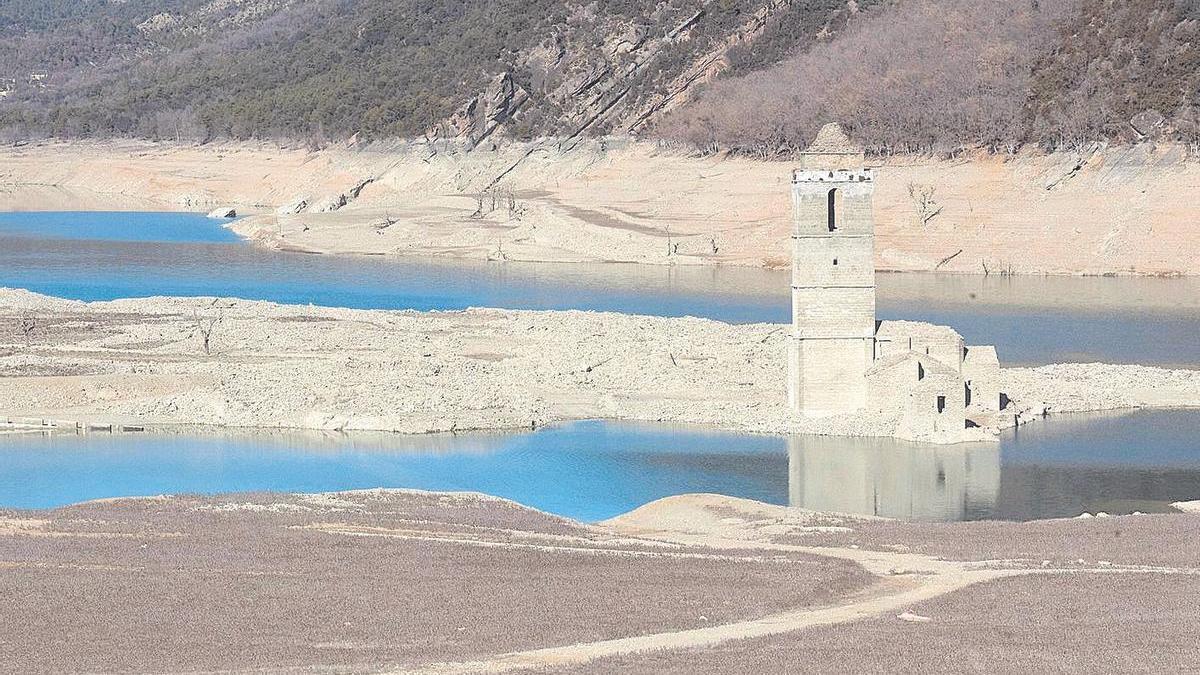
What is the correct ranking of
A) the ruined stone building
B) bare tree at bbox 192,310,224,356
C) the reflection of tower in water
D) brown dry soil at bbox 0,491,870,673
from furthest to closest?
bare tree at bbox 192,310,224,356 → the ruined stone building → the reflection of tower in water → brown dry soil at bbox 0,491,870,673

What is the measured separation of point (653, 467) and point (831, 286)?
22.3 ft

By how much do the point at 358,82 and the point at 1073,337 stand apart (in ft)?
388

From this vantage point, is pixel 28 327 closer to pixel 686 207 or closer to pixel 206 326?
pixel 206 326

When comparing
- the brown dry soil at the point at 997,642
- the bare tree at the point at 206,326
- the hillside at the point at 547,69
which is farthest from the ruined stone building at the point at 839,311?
the hillside at the point at 547,69

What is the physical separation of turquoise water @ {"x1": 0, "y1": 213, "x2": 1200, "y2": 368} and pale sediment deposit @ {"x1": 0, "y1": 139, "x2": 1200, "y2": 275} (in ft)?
11.4

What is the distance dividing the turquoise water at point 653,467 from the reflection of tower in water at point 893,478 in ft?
0.15

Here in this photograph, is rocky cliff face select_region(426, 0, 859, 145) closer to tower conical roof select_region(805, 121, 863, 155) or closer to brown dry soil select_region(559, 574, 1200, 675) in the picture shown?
tower conical roof select_region(805, 121, 863, 155)

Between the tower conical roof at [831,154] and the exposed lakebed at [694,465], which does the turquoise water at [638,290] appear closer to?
the exposed lakebed at [694,465]

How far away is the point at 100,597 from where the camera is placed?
2155 centimetres

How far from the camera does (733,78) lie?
13875 centimetres

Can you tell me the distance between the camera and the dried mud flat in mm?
18750

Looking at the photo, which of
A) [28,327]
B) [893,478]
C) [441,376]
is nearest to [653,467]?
[893,478]

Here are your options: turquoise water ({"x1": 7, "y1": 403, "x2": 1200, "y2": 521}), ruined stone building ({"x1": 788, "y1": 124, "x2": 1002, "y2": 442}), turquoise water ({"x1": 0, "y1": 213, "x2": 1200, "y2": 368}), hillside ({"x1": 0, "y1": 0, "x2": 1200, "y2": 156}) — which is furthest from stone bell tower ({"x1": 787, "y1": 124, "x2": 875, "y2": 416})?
hillside ({"x1": 0, "y1": 0, "x2": 1200, "y2": 156})

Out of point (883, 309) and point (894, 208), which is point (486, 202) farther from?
point (883, 309)
